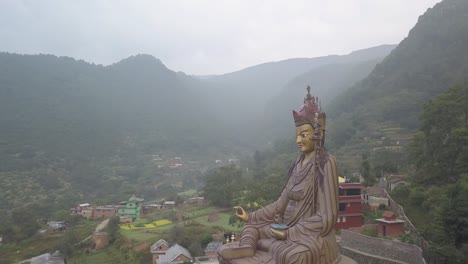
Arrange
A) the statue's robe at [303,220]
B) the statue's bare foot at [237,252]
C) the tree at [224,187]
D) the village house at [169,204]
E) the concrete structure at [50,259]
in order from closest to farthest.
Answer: the statue's robe at [303,220] < the statue's bare foot at [237,252] < the concrete structure at [50,259] < the tree at [224,187] < the village house at [169,204]

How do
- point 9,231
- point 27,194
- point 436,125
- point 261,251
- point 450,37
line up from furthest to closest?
point 450,37
point 27,194
point 9,231
point 436,125
point 261,251

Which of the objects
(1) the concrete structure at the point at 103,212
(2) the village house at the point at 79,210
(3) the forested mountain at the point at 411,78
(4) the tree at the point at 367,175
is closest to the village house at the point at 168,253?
(4) the tree at the point at 367,175

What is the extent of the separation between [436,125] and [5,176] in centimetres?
4672

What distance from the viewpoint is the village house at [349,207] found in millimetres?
18422

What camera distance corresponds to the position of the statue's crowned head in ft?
26.5

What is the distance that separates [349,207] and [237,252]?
39.2 ft

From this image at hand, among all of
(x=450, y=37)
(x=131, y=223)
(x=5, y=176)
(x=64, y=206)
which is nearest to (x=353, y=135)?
(x=450, y=37)

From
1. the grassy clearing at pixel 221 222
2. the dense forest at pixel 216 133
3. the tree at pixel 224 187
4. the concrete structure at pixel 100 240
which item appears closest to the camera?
the dense forest at pixel 216 133

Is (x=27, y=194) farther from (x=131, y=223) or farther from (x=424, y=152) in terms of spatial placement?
(x=424, y=152)

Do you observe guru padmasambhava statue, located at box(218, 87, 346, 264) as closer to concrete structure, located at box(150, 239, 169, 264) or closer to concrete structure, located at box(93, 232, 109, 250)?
→ concrete structure, located at box(150, 239, 169, 264)

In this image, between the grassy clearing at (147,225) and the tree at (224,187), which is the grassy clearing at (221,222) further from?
the tree at (224,187)

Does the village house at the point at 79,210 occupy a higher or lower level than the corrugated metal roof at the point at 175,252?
lower

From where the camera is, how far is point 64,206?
41.6m

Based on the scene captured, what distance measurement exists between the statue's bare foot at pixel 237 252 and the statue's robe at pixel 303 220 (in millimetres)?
92
